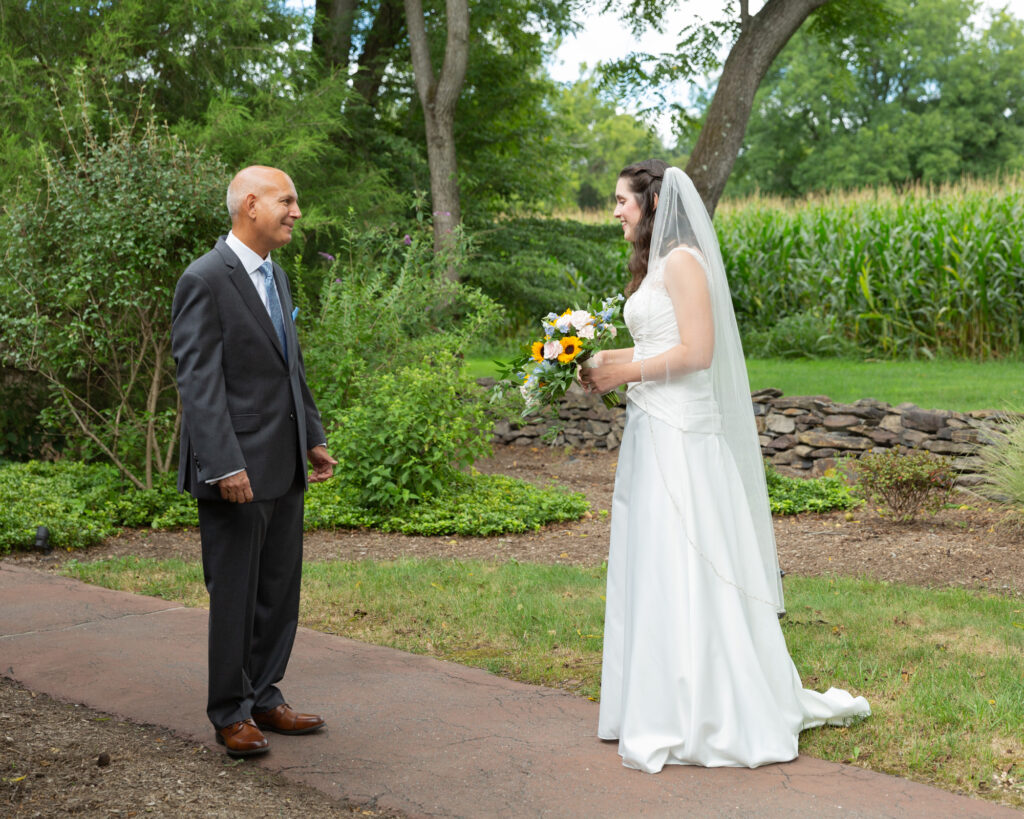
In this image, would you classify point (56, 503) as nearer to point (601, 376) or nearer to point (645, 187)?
point (601, 376)

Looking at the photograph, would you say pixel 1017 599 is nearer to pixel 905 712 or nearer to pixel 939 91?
pixel 905 712

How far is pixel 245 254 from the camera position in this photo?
362 centimetres

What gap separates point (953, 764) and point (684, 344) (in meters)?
1.67

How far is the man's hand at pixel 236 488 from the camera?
3.38 m

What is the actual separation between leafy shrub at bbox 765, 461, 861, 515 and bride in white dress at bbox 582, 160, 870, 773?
4.56m

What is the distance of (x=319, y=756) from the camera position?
357 centimetres

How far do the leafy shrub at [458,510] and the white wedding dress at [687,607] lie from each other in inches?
160

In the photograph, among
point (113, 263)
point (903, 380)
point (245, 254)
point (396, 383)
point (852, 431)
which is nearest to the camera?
point (245, 254)

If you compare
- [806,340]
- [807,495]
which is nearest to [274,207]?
[807,495]

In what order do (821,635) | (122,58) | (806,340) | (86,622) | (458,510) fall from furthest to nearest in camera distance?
(806,340)
(122,58)
(458,510)
(86,622)
(821,635)

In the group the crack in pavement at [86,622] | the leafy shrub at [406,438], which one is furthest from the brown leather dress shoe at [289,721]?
the leafy shrub at [406,438]

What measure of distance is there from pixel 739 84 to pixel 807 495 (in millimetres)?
5331

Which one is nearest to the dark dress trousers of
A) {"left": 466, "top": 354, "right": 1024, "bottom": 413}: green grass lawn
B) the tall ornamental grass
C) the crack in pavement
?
the crack in pavement

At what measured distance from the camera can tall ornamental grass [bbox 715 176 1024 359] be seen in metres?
14.8
